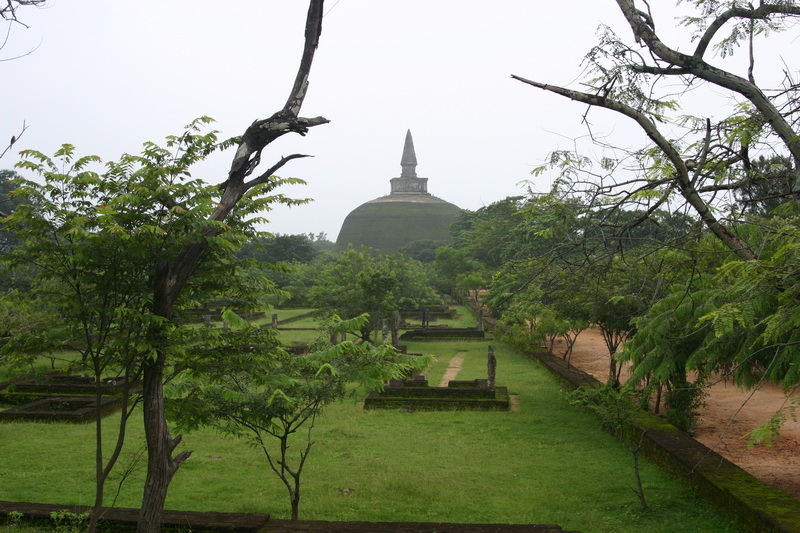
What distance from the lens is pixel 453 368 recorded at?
70.0 feet

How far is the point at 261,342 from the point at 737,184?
4695 millimetres

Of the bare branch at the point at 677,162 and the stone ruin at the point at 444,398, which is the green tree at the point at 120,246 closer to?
the bare branch at the point at 677,162

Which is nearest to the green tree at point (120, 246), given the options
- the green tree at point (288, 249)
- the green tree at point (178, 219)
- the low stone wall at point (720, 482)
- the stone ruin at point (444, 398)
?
the green tree at point (178, 219)

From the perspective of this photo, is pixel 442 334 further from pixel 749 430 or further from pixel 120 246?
pixel 120 246

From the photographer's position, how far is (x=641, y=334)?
31.6 ft

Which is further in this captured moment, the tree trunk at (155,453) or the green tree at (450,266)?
the green tree at (450,266)

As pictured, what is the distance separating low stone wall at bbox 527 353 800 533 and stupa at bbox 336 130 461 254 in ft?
252

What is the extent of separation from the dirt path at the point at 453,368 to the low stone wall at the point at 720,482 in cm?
762

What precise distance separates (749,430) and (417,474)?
21.1 ft

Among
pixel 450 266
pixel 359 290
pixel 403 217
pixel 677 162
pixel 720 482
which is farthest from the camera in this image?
pixel 403 217

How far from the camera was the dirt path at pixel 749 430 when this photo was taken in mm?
9719

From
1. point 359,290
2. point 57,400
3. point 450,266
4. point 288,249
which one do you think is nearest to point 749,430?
point 359,290

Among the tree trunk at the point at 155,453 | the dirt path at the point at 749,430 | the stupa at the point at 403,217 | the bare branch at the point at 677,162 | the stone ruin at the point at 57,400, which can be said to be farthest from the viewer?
the stupa at the point at 403,217

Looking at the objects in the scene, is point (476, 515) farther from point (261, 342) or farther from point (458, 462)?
point (261, 342)
